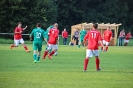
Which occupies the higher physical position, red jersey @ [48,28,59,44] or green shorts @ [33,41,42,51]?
red jersey @ [48,28,59,44]

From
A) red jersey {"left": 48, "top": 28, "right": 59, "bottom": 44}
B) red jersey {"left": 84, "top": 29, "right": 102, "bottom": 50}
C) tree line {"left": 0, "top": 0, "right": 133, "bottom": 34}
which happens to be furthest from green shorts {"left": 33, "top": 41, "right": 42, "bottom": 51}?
tree line {"left": 0, "top": 0, "right": 133, "bottom": 34}

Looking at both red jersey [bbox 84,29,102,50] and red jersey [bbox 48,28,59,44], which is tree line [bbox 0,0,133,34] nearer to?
red jersey [bbox 48,28,59,44]

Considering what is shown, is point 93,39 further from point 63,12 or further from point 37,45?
point 63,12

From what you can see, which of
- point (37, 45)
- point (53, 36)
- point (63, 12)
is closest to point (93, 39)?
point (37, 45)

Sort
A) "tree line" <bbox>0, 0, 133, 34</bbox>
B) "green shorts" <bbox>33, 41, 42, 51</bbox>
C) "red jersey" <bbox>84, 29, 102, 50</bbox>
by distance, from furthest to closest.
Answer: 1. "tree line" <bbox>0, 0, 133, 34</bbox>
2. "green shorts" <bbox>33, 41, 42, 51</bbox>
3. "red jersey" <bbox>84, 29, 102, 50</bbox>

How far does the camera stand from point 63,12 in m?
73.7

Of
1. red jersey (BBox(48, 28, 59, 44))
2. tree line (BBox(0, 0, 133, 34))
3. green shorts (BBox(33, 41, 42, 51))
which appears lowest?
green shorts (BBox(33, 41, 42, 51))

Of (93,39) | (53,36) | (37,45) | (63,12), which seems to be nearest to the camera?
(93,39)

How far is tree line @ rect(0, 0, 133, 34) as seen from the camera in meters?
59.3

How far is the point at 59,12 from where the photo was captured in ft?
243

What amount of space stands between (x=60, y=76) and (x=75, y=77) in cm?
57

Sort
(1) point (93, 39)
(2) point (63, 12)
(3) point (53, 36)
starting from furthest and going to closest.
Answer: (2) point (63, 12), (3) point (53, 36), (1) point (93, 39)

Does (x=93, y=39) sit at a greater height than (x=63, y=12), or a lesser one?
lesser

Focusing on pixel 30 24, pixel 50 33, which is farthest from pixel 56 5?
pixel 50 33
